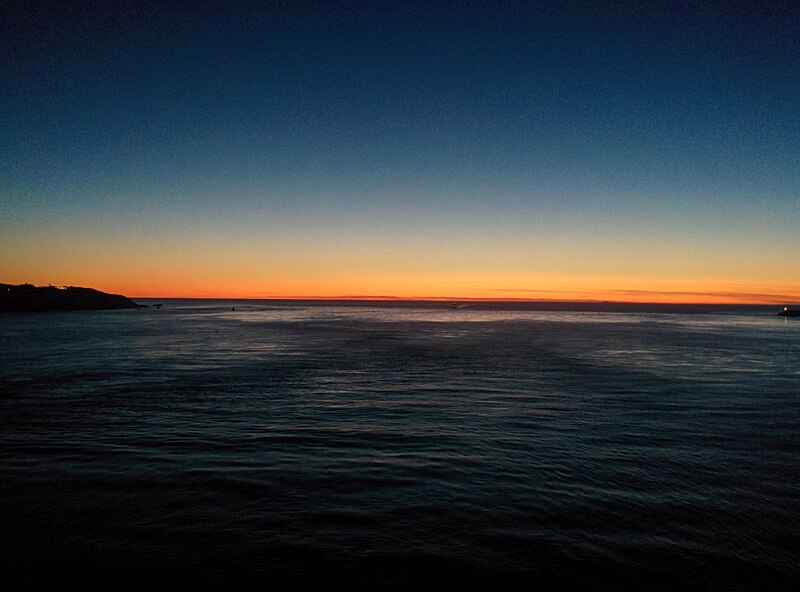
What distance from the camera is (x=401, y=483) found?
950 centimetres

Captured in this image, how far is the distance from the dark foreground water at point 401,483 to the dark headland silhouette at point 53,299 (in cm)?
12879

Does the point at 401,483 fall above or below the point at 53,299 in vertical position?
below

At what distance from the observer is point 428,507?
8406 millimetres

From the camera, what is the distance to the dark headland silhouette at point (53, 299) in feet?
401

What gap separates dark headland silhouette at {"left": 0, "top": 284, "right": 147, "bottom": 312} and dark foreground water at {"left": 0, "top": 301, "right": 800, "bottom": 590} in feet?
423

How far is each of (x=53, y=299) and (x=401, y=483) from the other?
507 ft

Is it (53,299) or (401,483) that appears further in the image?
(53,299)

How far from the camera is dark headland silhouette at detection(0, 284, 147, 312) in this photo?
12219 centimetres

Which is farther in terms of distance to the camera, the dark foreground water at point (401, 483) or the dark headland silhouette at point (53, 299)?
the dark headland silhouette at point (53, 299)

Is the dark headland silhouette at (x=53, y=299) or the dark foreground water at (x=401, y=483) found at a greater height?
the dark headland silhouette at (x=53, y=299)

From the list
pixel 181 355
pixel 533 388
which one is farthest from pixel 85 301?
pixel 533 388

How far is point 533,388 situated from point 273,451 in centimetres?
1328

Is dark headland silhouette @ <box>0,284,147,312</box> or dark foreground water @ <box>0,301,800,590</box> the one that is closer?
Answer: dark foreground water @ <box>0,301,800,590</box>

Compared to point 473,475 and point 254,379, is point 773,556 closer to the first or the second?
point 473,475
